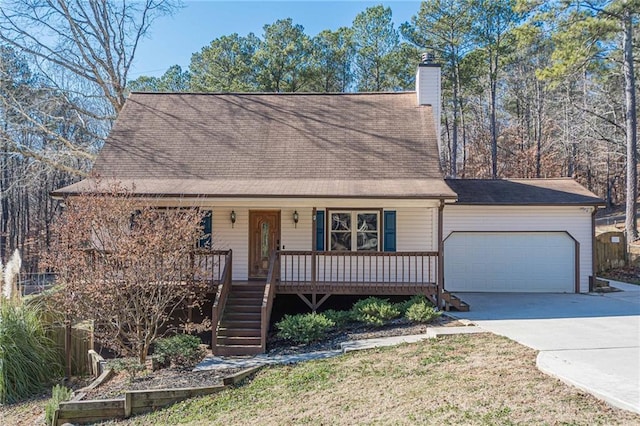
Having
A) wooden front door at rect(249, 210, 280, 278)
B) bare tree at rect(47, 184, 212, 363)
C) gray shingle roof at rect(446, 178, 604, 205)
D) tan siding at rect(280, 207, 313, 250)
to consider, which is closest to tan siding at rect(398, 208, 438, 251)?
gray shingle roof at rect(446, 178, 604, 205)

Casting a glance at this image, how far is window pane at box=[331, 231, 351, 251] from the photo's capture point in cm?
1141

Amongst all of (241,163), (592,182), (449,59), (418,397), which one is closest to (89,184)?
(241,163)

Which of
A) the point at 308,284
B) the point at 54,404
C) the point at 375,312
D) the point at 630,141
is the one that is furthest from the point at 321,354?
the point at 630,141

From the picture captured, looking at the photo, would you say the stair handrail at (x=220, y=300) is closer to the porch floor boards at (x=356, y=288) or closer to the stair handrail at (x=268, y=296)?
the stair handrail at (x=268, y=296)

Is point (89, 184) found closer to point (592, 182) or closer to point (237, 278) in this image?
point (237, 278)

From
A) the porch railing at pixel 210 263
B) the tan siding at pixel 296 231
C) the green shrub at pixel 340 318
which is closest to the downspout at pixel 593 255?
the green shrub at pixel 340 318

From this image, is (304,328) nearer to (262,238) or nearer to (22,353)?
(262,238)

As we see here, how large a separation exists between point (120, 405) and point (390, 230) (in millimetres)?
7305

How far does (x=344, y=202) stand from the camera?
34.8 ft

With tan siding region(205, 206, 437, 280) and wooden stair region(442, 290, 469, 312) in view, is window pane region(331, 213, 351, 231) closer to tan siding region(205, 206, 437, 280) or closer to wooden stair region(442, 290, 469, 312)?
tan siding region(205, 206, 437, 280)

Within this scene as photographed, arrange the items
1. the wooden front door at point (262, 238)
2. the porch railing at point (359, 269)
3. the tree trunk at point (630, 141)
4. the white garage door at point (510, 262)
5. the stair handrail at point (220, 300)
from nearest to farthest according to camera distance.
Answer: the stair handrail at point (220, 300) < the porch railing at point (359, 269) < the wooden front door at point (262, 238) < the white garage door at point (510, 262) < the tree trunk at point (630, 141)

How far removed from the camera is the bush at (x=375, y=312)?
29.6 ft

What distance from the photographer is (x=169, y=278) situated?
745 centimetres

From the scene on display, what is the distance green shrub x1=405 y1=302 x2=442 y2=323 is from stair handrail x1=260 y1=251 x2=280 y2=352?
9.65 ft
